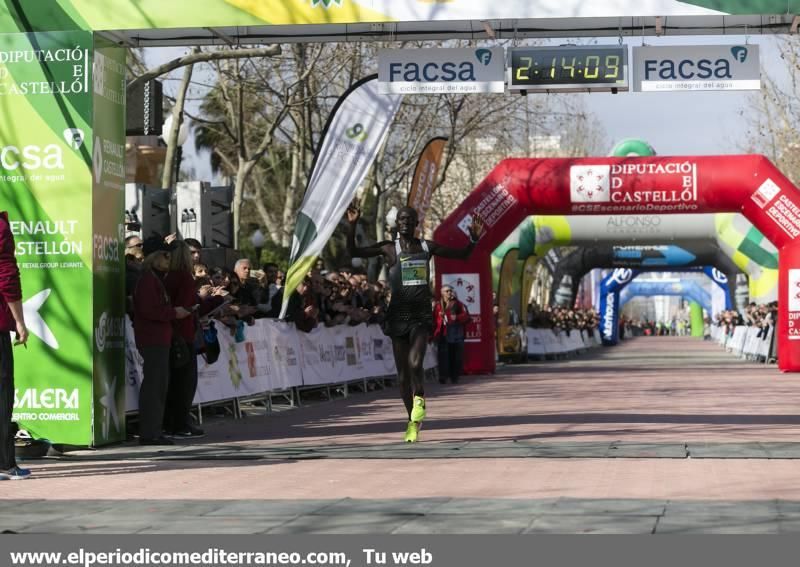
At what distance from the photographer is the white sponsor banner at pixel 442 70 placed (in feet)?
45.0

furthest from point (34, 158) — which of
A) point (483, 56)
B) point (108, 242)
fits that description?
point (483, 56)

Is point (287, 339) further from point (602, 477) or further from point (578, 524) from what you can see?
point (578, 524)

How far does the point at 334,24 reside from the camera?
512 inches

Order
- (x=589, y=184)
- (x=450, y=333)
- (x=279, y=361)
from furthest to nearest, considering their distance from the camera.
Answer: (x=589, y=184), (x=450, y=333), (x=279, y=361)

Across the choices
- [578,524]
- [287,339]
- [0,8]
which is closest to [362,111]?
[287,339]

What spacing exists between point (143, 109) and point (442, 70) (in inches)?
116

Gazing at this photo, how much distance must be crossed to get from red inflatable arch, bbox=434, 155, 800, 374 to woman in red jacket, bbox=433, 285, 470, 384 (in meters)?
1.13

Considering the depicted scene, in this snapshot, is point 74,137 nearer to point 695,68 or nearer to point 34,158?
point 34,158

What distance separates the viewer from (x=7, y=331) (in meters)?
10.0

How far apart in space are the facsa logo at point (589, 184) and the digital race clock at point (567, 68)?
16509mm

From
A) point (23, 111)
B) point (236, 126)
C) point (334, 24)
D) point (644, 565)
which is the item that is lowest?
point (644, 565)

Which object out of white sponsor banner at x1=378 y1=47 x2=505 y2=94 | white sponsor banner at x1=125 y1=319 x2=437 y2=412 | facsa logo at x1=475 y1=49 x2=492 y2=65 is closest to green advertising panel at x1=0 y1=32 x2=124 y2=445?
white sponsor banner at x1=125 y1=319 x2=437 y2=412

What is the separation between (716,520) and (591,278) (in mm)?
97328

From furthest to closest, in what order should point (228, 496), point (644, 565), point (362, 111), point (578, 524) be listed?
point (362, 111), point (228, 496), point (578, 524), point (644, 565)
